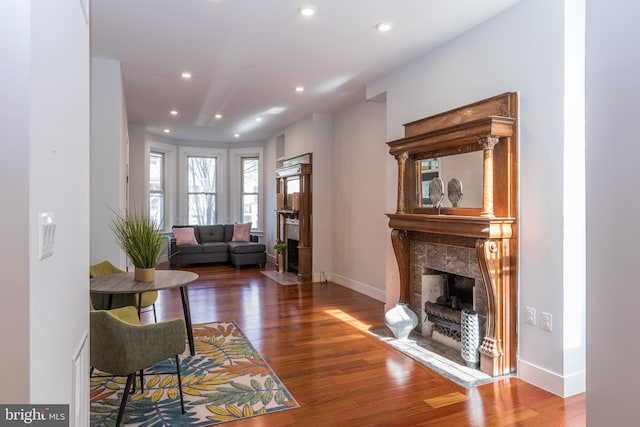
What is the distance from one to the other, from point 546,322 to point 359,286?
3427 millimetres

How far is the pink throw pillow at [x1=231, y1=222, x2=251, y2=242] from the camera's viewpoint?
9125 millimetres

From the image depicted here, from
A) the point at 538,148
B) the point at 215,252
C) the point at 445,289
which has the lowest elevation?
Answer: the point at 215,252

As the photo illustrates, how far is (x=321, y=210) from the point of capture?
6.86 metres

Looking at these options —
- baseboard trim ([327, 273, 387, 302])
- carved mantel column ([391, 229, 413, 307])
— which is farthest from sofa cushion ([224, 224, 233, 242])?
carved mantel column ([391, 229, 413, 307])

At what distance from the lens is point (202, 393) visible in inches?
109

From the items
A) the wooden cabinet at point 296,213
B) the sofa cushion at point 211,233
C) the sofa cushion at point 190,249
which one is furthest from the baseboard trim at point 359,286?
the sofa cushion at point 211,233

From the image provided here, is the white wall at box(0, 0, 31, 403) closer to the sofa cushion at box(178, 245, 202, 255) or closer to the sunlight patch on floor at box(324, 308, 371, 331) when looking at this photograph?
the sunlight patch on floor at box(324, 308, 371, 331)

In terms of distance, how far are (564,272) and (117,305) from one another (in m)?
3.68

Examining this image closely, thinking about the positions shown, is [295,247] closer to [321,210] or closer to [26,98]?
[321,210]

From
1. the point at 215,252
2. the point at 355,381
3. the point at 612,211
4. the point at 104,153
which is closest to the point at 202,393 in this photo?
the point at 355,381

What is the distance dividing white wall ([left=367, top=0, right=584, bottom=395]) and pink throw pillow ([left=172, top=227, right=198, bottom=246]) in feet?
22.9

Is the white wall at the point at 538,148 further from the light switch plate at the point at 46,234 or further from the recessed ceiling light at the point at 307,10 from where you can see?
the light switch plate at the point at 46,234

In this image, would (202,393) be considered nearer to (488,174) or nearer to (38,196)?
(38,196)

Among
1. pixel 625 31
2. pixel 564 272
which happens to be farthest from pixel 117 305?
pixel 625 31
